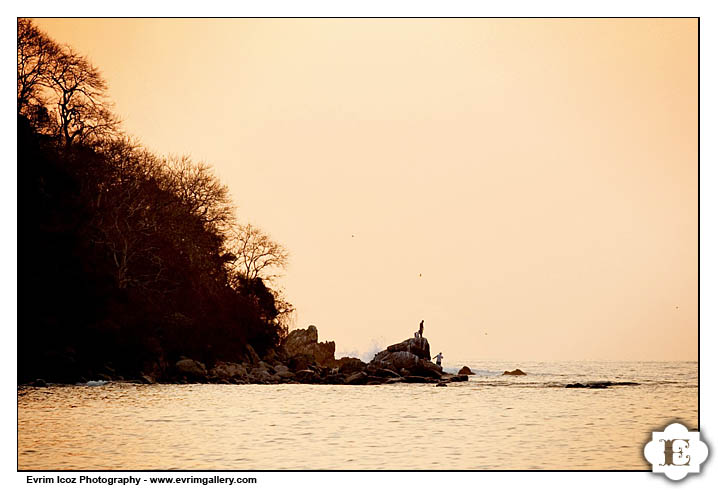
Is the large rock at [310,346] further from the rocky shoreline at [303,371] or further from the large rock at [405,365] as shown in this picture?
the large rock at [405,365]

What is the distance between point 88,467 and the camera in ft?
55.2

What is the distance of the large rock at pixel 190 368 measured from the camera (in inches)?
1775

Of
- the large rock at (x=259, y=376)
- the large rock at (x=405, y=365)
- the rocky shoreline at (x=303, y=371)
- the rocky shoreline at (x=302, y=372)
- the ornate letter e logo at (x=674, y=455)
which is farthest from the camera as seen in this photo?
the large rock at (x=405, y=365)

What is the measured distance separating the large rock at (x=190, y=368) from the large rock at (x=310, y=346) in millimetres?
19696

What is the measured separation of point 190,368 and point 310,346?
22863 mm

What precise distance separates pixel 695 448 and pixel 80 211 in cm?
3074

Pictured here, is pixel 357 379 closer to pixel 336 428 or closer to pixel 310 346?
pixel 310 346

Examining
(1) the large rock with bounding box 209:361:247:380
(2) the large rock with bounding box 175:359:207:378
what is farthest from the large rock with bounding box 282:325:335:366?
(2) the large rock with bounding box 175:359:207:378

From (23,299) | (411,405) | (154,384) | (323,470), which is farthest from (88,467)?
(154,384)

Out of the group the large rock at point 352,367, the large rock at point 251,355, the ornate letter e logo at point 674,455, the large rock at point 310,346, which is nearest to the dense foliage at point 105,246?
the large rock at point 251,355

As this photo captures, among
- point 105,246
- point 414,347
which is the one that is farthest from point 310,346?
point 105,246

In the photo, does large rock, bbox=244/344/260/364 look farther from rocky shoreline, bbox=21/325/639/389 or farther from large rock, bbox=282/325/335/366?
large rock, bbox=282/325/335/366

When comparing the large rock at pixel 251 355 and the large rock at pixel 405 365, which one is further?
the large rock at pixel 251 355
